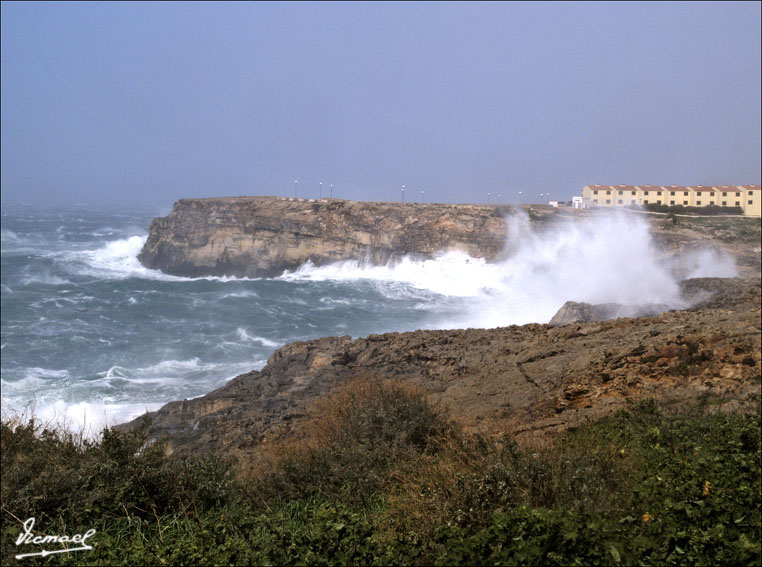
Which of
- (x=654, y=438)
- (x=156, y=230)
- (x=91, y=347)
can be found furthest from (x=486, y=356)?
(x=156, y=230)

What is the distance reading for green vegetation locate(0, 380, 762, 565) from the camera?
3039 millimetres

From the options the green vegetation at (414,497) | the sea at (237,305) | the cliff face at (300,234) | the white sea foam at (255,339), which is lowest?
the white sea foam at (255,339)

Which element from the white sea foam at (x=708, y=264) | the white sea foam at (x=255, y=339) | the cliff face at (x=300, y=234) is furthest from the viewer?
the cliff face at (x=300, y=234)

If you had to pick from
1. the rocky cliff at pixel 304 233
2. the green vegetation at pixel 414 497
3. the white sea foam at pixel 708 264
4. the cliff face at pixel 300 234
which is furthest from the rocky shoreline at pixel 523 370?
the cliff face at pixel 300 234

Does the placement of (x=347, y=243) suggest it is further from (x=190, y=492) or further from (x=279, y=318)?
(x=190, y=492)

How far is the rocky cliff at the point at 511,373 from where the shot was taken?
744 cm

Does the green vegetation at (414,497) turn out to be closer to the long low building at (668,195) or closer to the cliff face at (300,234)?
the long low building at (668,195)

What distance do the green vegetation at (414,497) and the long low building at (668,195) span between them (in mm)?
26494

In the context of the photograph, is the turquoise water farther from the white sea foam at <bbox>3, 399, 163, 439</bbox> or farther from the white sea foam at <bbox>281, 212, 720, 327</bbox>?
the white sea foam at <bbox>281, 212, 720, 327</bbox>

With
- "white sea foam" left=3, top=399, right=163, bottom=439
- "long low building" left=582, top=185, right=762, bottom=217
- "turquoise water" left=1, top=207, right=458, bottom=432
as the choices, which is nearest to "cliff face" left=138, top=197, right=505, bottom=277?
"turquoise water" left=1, top=207, right=458, bottom=432

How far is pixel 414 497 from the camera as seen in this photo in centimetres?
387

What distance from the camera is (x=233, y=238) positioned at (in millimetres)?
43500

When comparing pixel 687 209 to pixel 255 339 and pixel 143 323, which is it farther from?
pixel 143 323

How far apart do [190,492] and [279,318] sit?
23166 mm
